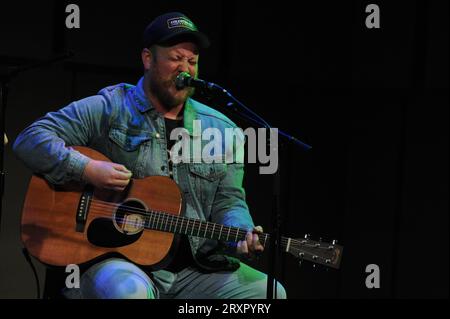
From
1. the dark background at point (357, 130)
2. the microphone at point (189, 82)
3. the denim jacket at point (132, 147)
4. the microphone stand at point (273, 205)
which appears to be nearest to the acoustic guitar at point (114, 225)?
the denim jacket at point (132, 147)

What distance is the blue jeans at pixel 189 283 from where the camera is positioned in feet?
10.4

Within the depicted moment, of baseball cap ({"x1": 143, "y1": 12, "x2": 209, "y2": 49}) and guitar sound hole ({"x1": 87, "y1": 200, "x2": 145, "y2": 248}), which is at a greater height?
baseball cap ({"x1": 143, "y1": 12, "x2": 209, "y2": 49})

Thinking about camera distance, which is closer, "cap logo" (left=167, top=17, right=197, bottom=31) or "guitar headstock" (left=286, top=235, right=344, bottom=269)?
"guitar headstock" (left=286, top=235, right=344, bottom=269)

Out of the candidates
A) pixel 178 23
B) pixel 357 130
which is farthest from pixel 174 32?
pixel 357 130

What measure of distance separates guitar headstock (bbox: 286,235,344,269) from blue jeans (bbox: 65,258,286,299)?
21cm

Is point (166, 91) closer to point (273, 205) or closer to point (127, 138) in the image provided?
point (127, 138)

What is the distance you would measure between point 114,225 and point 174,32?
3.41 feet

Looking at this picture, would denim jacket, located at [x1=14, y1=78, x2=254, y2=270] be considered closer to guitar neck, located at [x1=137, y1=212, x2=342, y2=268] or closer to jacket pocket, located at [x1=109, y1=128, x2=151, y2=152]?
jacket pocket, located at [x1=109, y1=128, x2=151, y2=152]

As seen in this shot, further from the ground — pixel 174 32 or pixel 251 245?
pixel 174 32

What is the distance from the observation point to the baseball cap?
356 centimetres

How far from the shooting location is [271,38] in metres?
5.16

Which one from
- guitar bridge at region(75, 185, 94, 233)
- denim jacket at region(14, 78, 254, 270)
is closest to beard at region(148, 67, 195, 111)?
denim jacket at region(14, 78, 254, 270)

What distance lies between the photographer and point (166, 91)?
366 centimetres

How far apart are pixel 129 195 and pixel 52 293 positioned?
591 mm
